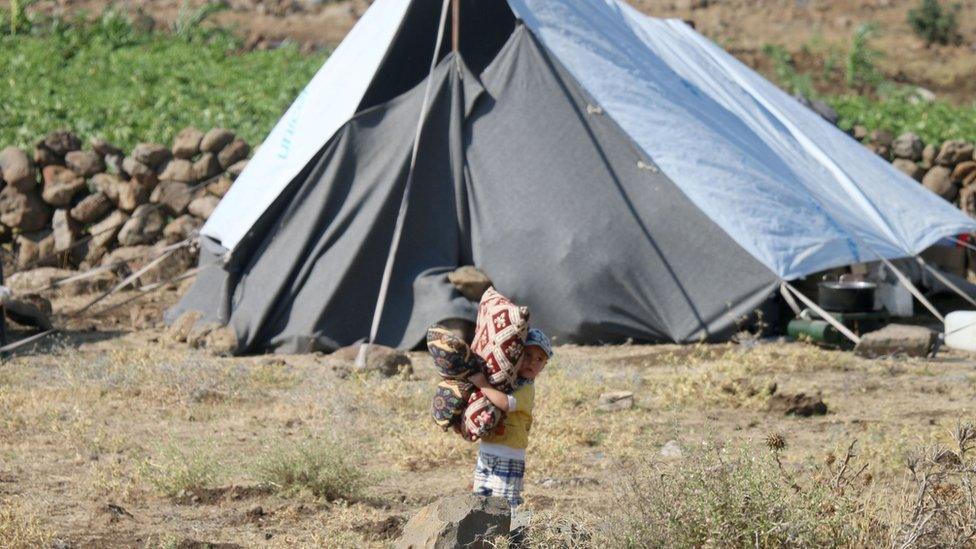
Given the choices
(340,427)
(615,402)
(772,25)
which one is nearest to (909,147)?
(615,402)

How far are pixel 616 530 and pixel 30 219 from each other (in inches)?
Answer: 344

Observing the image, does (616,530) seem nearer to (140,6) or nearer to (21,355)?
(21,355)

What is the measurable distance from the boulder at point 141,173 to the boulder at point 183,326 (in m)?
2.82

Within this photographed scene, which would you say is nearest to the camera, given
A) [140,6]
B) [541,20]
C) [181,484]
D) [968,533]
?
[968,533]

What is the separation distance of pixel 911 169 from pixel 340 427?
7.19 meters

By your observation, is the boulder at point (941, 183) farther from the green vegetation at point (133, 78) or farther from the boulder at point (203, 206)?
the boulder at point (203, 206)

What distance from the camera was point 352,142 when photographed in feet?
28.8

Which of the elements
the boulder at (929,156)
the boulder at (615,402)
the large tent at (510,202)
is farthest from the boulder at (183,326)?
the boulder at (929,156)

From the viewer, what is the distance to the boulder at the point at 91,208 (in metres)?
11.5

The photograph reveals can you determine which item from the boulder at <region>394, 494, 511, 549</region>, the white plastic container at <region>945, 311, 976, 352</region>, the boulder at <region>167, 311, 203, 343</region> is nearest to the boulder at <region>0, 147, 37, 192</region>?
the boulder at <region>167, 311, 203, 343</region>

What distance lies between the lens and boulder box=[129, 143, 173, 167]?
11.5 m

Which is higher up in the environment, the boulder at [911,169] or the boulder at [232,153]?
the boulder at [232,153]

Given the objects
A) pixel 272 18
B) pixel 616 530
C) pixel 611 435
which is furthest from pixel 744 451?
pixel 272 18

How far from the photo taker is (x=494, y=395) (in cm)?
433
